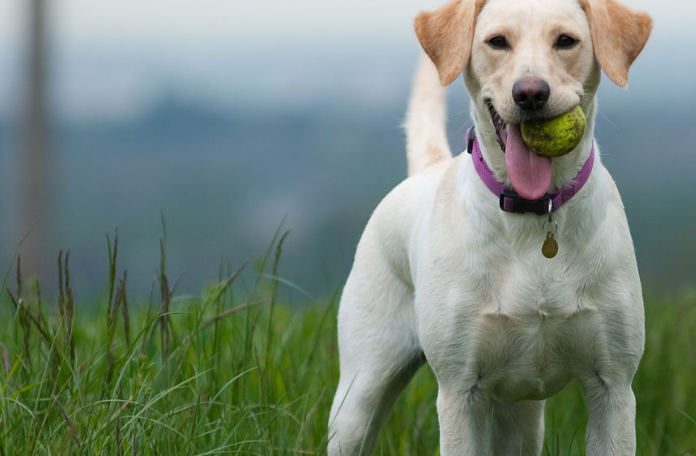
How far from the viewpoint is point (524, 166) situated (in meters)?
3.08

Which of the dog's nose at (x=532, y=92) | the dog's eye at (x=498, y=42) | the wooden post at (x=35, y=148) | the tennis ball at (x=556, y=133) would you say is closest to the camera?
the dog's nose at (x=532, y=92)

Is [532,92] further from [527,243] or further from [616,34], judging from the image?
[527,243]

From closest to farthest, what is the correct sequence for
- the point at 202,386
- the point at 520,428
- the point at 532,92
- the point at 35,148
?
the point at 532,92
the point at 202,386
the point at 520,428
the point at 35,148

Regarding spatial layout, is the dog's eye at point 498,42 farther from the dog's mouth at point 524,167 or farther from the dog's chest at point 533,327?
the dog's chest at point 533,327

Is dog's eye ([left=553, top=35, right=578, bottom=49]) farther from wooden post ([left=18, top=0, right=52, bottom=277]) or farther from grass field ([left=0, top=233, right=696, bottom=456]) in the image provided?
wooden post ([left=18, top=0, right=52, bottom=277])

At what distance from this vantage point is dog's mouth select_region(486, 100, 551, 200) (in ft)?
10.0

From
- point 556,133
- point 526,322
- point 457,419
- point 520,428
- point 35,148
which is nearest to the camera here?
point 556,133

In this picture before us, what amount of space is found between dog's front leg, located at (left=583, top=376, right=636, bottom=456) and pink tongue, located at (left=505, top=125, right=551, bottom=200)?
2.42ft

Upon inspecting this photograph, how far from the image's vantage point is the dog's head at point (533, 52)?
2.93m

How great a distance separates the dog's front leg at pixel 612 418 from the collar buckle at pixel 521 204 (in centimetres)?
62

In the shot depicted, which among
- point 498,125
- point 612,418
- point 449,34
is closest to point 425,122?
point 449,34

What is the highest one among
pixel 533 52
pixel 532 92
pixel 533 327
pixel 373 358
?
pixel 533 52

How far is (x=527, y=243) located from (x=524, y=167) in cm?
28

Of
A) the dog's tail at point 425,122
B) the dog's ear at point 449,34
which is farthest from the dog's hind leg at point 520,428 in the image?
the dog's ear at point 449,34
